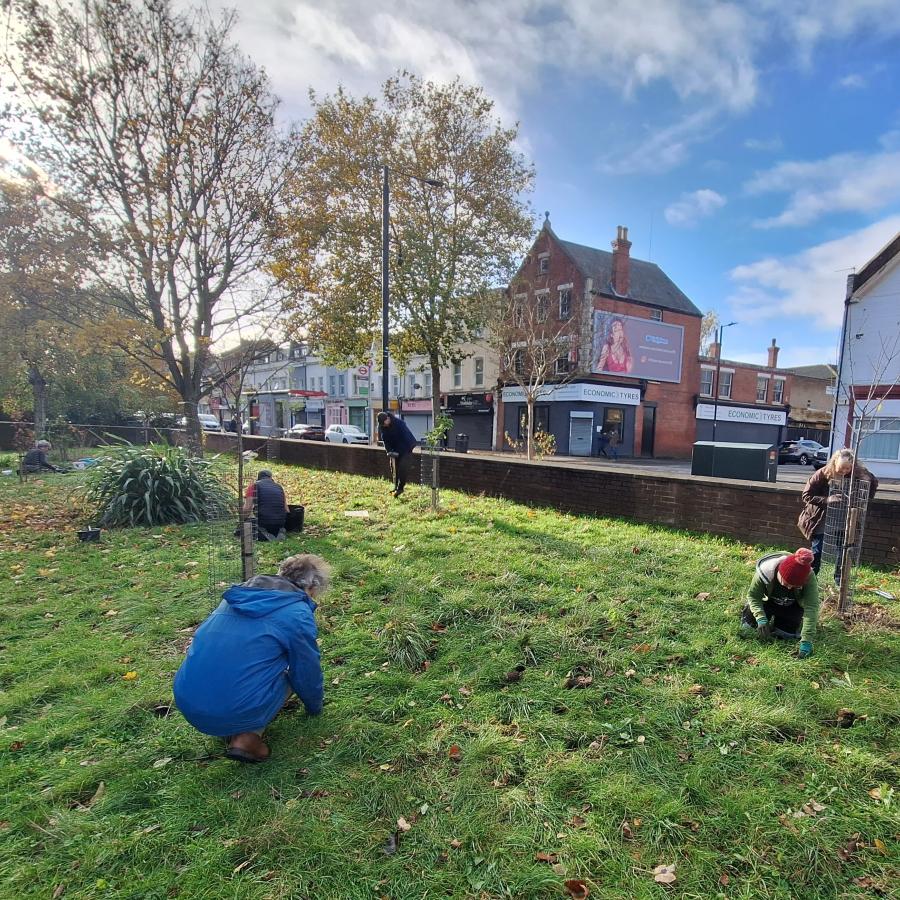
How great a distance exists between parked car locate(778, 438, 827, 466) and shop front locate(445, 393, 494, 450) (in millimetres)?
16828

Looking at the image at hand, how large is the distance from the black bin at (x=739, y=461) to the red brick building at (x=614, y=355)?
14334mm

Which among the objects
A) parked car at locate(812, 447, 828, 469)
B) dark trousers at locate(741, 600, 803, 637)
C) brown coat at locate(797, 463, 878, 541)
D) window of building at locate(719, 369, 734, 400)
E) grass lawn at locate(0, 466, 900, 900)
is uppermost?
window of building at locate(719, 369, 734, 400)

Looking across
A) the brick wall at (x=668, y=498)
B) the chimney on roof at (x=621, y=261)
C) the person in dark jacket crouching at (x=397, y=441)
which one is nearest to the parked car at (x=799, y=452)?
the chimney on roof at (x=621, y=261)

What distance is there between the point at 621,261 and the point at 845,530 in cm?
2927

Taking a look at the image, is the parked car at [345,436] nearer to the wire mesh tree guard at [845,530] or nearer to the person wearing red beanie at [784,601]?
the wire mesh tree guard at [845,530]

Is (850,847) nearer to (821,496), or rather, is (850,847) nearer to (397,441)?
(821,496)

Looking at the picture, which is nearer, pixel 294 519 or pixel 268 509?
pixel 268 509

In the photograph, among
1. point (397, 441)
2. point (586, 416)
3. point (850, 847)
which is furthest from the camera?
point (586, 416)

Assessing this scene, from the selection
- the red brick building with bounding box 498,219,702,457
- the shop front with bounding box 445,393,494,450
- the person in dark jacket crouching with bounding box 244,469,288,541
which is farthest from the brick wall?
the shop front with bounding box 445,393,494,450

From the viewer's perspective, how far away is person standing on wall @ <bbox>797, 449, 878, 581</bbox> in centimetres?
481

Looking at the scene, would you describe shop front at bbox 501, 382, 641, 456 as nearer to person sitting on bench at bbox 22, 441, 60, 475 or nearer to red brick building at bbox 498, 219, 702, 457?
red brick building at bbox 498, 219, 702, 457

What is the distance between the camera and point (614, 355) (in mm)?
28672

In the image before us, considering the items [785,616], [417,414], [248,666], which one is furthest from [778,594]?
[417,414]

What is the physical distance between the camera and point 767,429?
37438 mm
